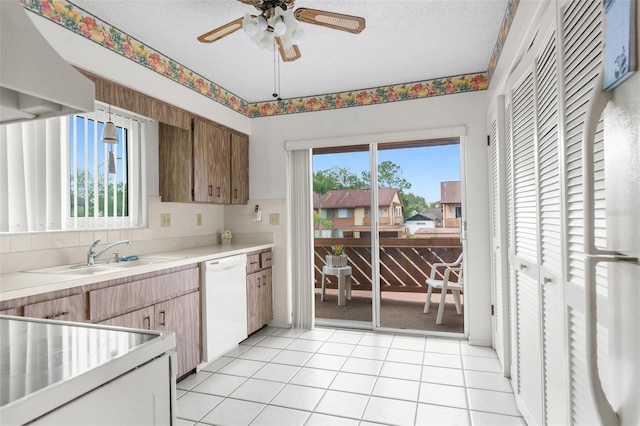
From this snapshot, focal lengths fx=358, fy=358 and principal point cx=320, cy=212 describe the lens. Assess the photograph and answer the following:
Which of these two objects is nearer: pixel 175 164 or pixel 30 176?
pixel 30 176

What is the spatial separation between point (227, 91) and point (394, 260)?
9.62 feet

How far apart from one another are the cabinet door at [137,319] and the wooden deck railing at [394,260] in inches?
→ 92.7

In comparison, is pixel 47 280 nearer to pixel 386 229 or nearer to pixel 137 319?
pixel 137 319

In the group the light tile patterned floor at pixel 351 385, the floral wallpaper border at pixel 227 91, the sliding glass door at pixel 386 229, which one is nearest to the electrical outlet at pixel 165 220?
the floral wallpaper border at pixel 227 91

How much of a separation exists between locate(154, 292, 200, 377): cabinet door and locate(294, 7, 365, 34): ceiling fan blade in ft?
6.73

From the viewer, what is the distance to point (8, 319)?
1163mm

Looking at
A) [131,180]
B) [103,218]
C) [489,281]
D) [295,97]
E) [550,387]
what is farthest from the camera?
[295,97]

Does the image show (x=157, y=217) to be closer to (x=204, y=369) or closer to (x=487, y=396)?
(x=204, y=369)

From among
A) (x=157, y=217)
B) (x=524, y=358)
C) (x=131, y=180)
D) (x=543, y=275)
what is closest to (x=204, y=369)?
(x=157, y=217)

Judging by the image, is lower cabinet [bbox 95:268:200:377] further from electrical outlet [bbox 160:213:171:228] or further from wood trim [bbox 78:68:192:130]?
wood trim [bbox 78:68:192:130]

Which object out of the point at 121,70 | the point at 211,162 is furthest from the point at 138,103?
the point at 211,162

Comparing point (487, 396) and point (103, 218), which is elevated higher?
point (103, 218)

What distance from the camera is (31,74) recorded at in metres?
0.86

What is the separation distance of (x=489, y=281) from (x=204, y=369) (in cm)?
260
